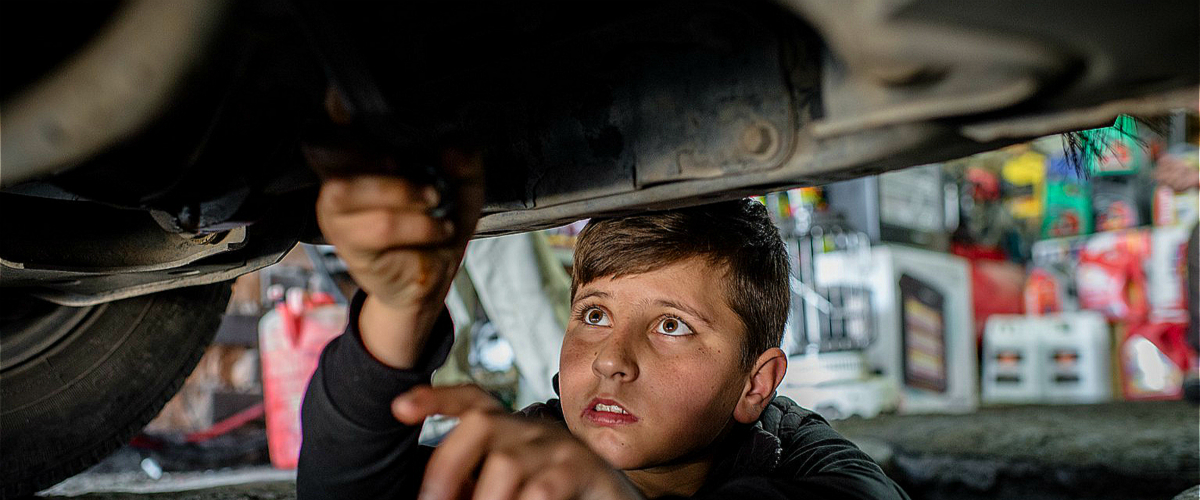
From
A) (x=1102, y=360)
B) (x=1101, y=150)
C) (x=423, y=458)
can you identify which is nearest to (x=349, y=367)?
(x=423, y=458)

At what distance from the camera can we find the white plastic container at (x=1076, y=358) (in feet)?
17.5

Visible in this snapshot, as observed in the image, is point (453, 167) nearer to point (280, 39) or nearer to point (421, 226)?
point (421, 226)

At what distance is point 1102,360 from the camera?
5359 mm

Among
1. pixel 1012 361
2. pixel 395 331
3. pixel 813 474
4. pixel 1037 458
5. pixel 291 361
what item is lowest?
pixel 1012 361

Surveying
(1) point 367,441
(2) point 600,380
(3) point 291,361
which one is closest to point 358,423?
(1) point 367,441

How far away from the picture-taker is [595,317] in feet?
3.55

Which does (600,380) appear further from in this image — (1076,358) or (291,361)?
(1076,358)

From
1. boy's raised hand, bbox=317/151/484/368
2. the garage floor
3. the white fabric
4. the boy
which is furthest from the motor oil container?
boy's raised hand, bbox=317/151/484/368

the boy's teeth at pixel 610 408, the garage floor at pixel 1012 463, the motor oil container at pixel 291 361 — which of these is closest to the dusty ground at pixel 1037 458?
the garage floor at pixel 1012 463

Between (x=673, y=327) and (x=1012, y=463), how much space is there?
1.74 m

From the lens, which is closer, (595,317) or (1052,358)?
(595,317)

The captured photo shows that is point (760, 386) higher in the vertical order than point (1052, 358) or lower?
higher

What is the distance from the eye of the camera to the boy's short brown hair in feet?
3.48

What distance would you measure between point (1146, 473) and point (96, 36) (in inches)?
100
